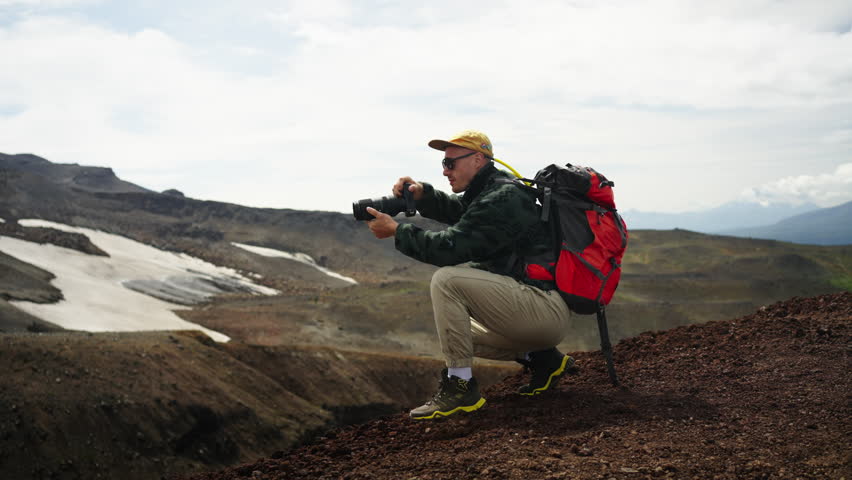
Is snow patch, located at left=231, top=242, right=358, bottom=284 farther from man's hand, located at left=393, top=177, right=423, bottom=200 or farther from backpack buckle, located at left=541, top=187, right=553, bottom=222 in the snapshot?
backpack buckle, located at left=541, top=187, right=553, bottom=222

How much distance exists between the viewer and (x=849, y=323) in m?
7.15

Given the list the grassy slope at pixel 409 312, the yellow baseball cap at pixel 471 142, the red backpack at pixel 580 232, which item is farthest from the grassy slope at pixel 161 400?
the red backpack at pixel 580 232

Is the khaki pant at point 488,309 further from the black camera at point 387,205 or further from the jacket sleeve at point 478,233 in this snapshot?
the black camera at point 387,205

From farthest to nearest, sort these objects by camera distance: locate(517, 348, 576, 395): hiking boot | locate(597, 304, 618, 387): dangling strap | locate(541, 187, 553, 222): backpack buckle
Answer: locate(517, 348, 576, 395): hiking boot
locate(597, 304, 618, 387): dangling strap
locate(541, 187, 553, 222): backpack buckle

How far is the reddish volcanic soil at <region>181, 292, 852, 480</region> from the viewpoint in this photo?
4184 mm

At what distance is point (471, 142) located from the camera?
18.1 ft

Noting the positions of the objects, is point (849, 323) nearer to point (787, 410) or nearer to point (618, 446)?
point (787, 410)

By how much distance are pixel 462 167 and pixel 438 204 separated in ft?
2.26

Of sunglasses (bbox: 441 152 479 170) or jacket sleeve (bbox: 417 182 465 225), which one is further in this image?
jacket sleeve (bbox: 417 182 465 225)

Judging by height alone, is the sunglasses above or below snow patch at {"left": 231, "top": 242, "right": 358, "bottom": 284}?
above

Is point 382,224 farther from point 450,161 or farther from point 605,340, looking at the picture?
point 605,340

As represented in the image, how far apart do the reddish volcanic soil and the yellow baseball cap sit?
→ 226 cm

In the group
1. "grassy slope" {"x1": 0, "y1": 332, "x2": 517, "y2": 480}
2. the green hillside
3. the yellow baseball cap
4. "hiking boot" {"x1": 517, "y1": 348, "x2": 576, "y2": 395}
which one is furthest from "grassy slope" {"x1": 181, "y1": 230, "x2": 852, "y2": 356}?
the yellow baseball cap

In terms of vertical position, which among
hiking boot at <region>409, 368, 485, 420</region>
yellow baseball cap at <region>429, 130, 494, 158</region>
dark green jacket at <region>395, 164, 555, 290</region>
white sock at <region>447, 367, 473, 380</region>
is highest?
yellow baseball cap at <region>429, 130, 494, 158</region>
